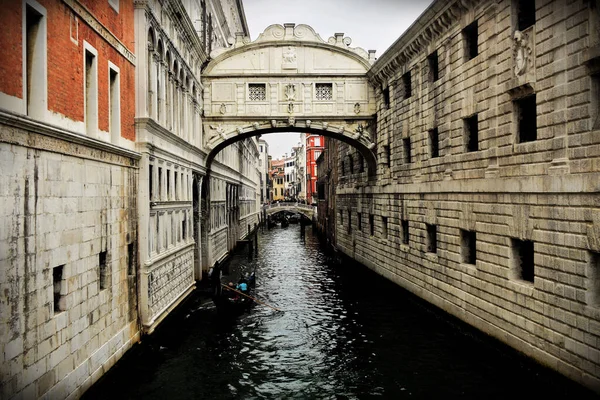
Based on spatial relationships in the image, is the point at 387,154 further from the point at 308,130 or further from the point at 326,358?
the point at 326,358

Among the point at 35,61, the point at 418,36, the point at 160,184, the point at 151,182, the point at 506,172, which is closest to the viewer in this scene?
the point at 35,61

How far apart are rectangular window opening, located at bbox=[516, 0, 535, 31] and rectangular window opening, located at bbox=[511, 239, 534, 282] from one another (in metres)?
4.56

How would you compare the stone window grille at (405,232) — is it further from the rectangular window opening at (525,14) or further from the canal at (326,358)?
the rectangular window opening at (525,14)

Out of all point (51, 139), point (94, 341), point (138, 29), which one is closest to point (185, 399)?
point (94, 341)

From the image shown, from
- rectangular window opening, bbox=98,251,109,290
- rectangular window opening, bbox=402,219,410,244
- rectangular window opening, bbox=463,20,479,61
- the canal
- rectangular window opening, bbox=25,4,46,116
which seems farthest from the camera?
rectangular window opening, bbox=402,219,410,244

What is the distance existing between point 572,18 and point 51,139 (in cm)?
883

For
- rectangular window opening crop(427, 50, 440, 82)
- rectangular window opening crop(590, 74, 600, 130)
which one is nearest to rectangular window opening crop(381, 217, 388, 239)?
rectangular window opening crop(427, 50, 440, 82)

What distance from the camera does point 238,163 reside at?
120 feet

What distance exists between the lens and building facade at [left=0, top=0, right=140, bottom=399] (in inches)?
258

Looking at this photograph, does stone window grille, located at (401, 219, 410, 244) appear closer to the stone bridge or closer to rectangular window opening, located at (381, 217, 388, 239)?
rectangular window opening, located at (381, 217, 388, 239)

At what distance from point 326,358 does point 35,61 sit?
329 inches

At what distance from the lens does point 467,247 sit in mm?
13477

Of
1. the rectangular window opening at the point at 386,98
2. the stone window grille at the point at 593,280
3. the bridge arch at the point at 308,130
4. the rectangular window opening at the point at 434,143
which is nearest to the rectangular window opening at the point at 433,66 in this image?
the rectangular window opening at the point at 434,143


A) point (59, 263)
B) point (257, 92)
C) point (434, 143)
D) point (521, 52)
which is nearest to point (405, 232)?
point (434, 143)
